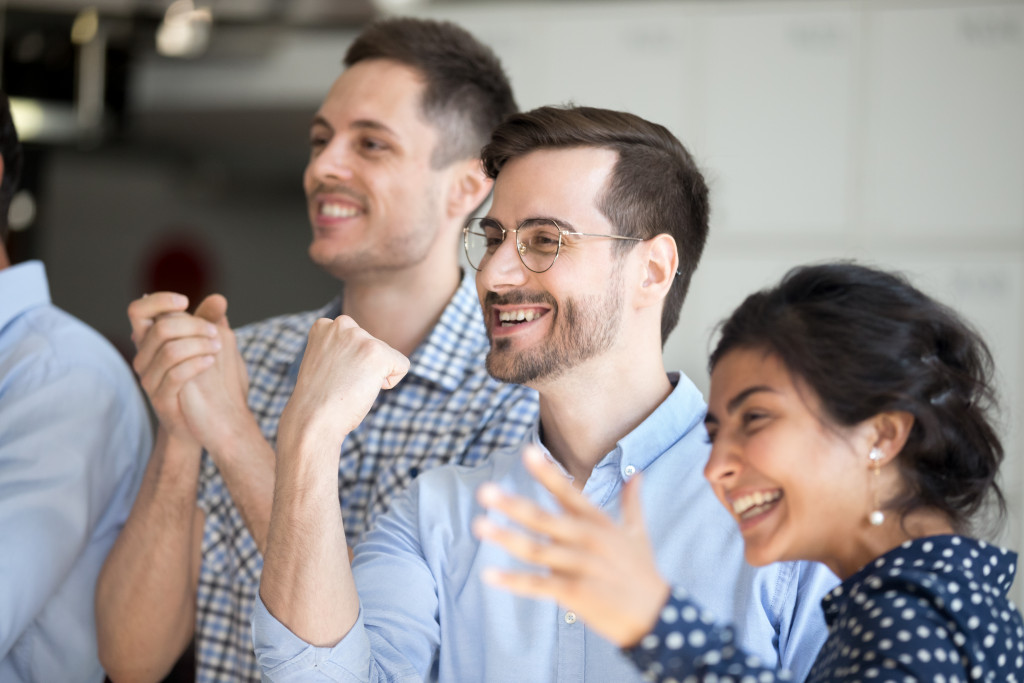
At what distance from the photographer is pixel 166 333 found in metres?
1.61

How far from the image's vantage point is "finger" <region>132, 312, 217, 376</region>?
5.29ft

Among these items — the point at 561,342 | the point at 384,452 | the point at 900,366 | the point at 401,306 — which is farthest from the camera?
the point at 401,306

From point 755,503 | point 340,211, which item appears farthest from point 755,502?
point 340,211

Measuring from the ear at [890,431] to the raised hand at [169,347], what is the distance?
1059mm

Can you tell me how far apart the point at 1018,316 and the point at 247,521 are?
2.49 meters

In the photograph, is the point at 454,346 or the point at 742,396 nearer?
the point at 742,396

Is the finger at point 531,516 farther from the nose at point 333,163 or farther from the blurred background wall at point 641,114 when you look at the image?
the blurred background wall at point 641,114

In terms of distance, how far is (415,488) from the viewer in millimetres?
Answer: 1504

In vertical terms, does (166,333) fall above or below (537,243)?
below

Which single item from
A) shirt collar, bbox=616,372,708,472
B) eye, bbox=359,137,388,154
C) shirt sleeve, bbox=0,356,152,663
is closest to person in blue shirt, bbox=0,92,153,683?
shirt sleeve, bbox=0,356,152,663

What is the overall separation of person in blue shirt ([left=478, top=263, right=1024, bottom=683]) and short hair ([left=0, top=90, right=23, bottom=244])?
1262mm

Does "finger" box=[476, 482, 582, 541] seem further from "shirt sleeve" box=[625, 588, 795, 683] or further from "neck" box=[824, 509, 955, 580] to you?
"neck" box=[824, 509, 955, 580]

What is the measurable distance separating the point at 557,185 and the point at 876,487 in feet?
2.14

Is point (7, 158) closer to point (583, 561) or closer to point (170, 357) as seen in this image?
point (170, 357)
